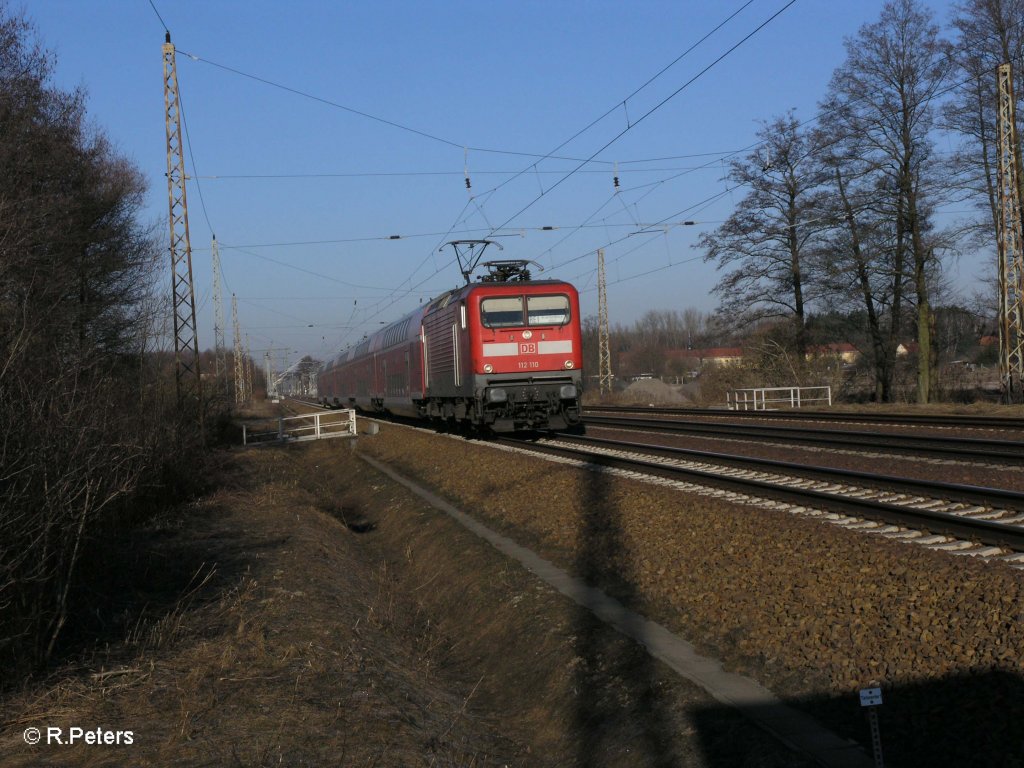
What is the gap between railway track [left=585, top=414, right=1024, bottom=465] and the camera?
13828 mm

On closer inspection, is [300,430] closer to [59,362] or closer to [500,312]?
[500,312]

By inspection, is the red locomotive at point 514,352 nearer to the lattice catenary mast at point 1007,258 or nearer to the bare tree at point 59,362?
the bare tree at point 59,362

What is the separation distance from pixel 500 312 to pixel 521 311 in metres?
0.48

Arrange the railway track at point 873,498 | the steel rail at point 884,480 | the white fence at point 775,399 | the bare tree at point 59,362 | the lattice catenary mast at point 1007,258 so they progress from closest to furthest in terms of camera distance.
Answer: the bare tree at point 59,362
the railway track at point 873,498
the steel rail at point 884,480
the lattice catenary mast at point 1007,258
the white fence at point 775,399

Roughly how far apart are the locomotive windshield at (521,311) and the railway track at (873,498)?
5125 mm

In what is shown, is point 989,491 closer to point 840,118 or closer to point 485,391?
point 485,391

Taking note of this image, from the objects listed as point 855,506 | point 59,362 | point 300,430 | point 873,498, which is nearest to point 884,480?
point 873,498

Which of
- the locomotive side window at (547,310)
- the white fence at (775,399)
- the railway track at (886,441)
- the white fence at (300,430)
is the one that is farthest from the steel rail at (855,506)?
A: the white fence at (775,399)

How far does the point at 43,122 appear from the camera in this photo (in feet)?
66.1

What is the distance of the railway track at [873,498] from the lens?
8.23 m

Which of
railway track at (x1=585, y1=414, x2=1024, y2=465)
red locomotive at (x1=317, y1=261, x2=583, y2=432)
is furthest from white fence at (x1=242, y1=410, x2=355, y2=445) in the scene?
railway track at (x1=585, y1=414, x2=1024, y2=465)

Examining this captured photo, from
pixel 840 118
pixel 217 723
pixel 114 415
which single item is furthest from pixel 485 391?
Result: pixel 840 118

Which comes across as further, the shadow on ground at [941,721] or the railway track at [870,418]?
the railway track at [870,418]

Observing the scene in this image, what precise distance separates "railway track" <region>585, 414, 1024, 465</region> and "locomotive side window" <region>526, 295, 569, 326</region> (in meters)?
4.08
